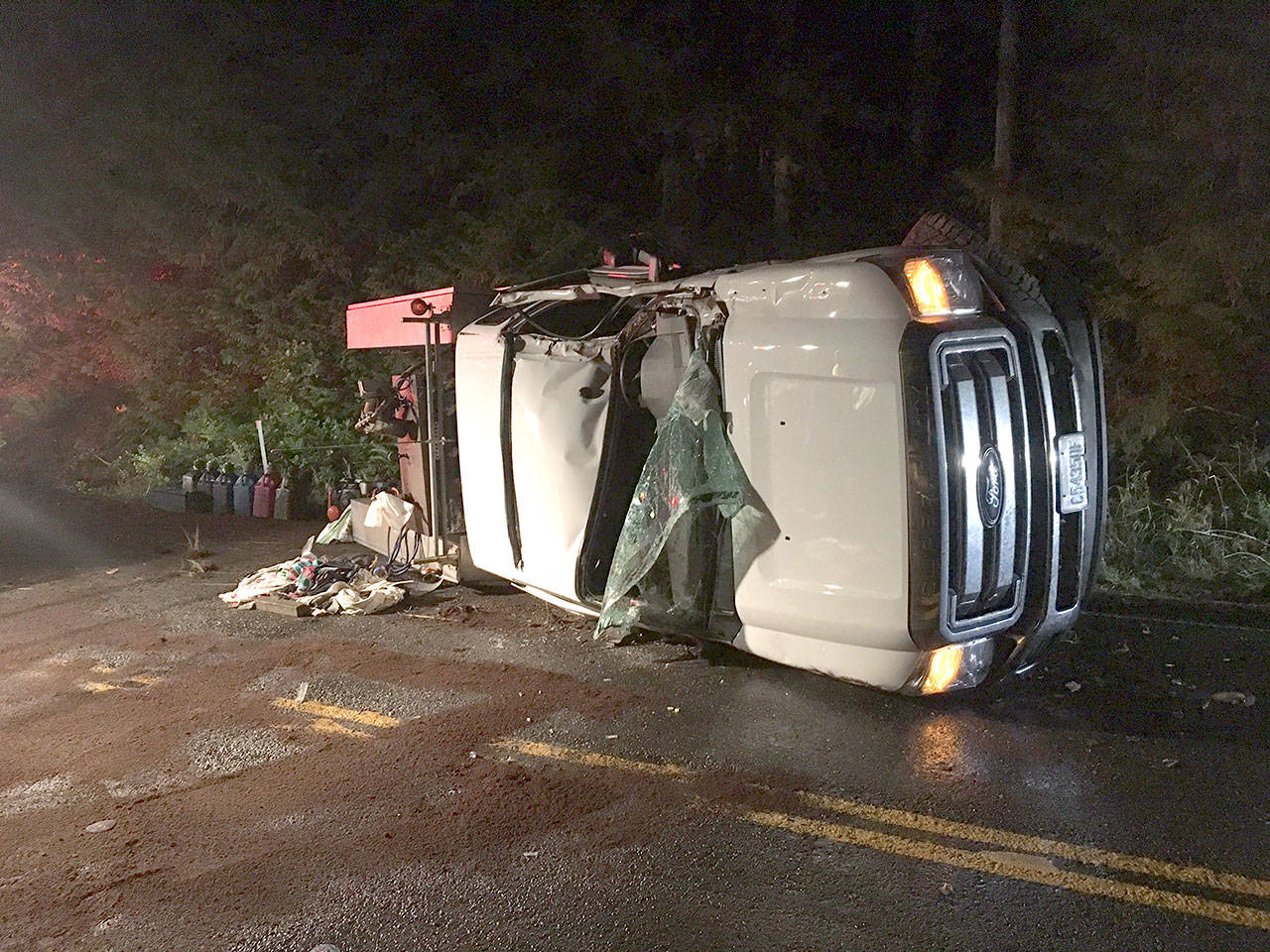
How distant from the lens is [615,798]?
446 centimetres

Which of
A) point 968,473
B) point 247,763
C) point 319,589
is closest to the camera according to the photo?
point 968,473

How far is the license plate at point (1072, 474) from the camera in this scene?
4.61 metres

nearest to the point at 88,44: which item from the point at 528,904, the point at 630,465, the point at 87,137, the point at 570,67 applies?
the point at 87,137

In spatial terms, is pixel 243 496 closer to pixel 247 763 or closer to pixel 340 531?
pixel 340 531

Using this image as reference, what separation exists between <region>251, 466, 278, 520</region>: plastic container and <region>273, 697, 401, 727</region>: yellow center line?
6493 mm

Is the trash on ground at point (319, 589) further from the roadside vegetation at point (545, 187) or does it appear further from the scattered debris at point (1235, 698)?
the scattered debris at point (1235, 698)

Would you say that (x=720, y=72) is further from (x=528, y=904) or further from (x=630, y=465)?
(x=528, y=904)

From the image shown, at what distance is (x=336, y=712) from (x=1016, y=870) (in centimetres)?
339

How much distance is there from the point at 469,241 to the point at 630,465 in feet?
30.6

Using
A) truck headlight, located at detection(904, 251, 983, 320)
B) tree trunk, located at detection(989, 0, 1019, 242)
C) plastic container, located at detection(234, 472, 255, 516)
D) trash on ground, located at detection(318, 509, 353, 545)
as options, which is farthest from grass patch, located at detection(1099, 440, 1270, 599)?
plastic container, located at detection(234, 472, 255, 516)

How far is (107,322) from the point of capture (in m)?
18.2

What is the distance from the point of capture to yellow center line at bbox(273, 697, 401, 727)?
5.46 meters

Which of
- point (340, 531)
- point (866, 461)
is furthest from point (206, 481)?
point (866, 461)

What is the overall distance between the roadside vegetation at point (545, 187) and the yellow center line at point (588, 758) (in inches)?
200
